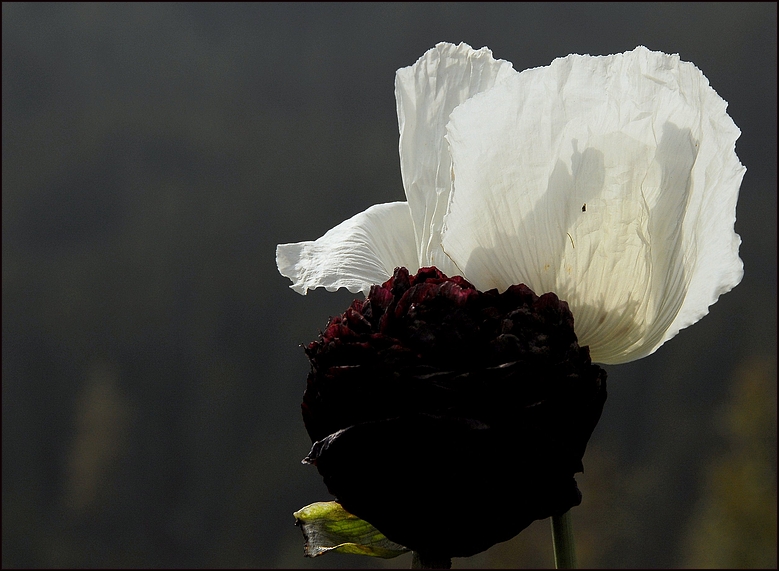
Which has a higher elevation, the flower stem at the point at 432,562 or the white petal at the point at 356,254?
the white petal at the point at 356,254

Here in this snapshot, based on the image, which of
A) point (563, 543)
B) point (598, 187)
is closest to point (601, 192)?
point (598, 187)

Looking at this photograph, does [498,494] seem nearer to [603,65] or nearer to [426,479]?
[426,479]

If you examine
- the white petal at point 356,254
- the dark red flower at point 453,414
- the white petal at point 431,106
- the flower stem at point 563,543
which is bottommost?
the flower stem at point 563,543

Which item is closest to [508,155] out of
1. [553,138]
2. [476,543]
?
[553,138]

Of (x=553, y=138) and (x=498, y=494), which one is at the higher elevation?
(x=553, y=138)
